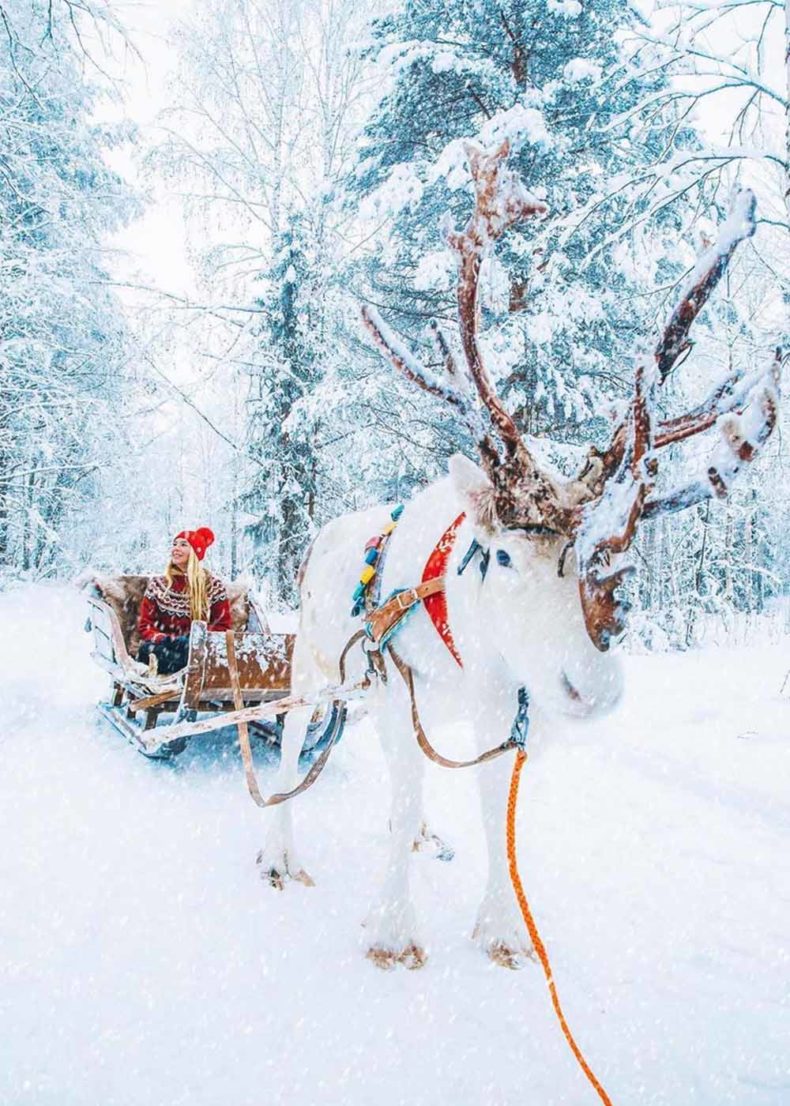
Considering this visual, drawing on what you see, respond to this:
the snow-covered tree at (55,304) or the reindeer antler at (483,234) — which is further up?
the snow-covered tree at (55,304)

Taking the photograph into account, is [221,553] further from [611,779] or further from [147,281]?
[611,779]

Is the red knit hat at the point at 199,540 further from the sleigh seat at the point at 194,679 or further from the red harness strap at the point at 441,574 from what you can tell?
the red harness strap at the point at 441,574

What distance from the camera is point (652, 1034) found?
2.05 metres

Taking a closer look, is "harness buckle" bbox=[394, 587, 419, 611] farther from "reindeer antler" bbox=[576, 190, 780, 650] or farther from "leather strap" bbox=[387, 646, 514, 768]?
"reindeer antler" bbox=[576, 190, 780, 650]

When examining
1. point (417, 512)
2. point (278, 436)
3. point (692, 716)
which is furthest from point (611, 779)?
point (278, 436)

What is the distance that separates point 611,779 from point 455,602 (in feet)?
8.99

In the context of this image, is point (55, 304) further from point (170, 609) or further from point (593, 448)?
point (593, 448)

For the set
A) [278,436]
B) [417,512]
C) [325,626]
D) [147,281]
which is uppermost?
[147,281]

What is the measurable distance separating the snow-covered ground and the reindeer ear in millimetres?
714

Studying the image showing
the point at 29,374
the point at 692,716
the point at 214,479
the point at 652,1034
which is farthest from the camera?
the point at 214,479

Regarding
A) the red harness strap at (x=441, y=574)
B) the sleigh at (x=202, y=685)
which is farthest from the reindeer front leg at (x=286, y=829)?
the red harness strap at (x=441, y=574)

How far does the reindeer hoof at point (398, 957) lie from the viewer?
7.91ft

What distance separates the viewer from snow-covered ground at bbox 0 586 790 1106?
1900 mm

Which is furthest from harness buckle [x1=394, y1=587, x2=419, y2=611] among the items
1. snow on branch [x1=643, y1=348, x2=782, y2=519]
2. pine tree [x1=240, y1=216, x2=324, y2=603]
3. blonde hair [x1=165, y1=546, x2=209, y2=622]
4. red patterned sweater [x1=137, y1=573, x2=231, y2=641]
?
pine tree [x1=240, y1=216, x2=324, y2=603]
